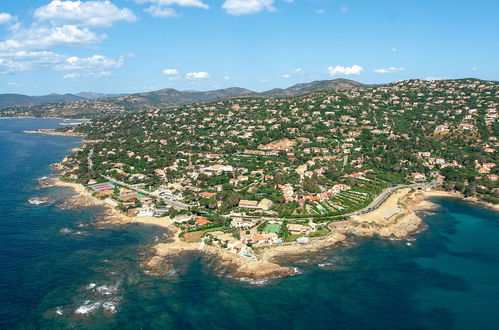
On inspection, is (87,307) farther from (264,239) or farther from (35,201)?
(35,201)

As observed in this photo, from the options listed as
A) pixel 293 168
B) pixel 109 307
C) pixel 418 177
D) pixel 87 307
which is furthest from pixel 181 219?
pixel 418 177

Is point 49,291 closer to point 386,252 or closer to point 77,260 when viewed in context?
point 77,260

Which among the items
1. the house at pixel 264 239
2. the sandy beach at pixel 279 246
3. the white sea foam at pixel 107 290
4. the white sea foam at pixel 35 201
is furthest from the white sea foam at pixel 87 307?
the white sea foam at pixel 35 201

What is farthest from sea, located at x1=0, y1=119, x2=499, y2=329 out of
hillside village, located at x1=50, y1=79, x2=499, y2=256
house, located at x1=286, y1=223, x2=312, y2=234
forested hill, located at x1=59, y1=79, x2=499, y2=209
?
forested hill, located at x1=59, y1=79, x2=499, y2=209

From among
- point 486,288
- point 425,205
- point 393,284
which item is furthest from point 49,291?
Result: point 425,205

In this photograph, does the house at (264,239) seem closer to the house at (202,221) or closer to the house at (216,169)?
the house at (202,221)

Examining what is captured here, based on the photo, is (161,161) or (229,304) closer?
(229,304)
